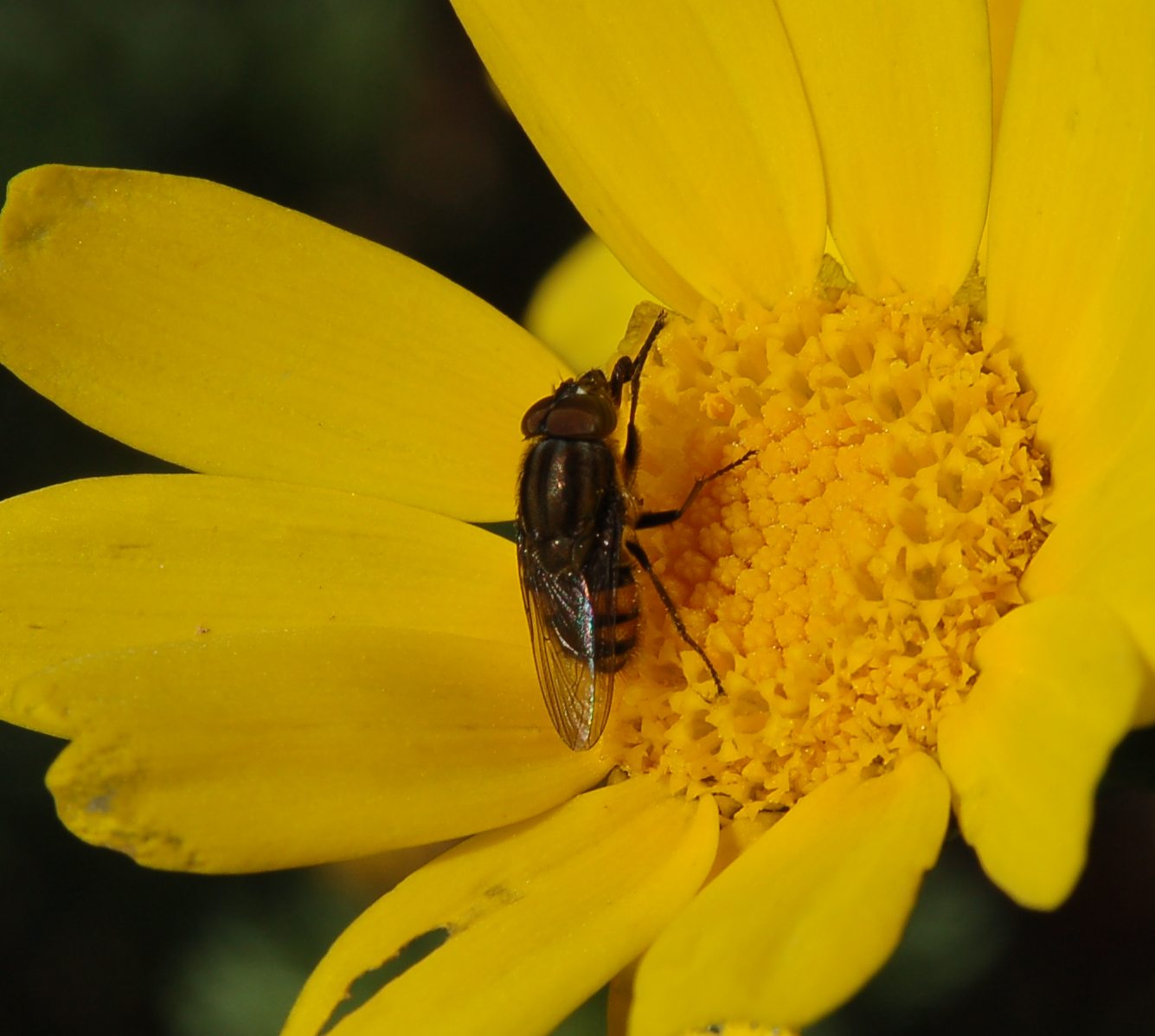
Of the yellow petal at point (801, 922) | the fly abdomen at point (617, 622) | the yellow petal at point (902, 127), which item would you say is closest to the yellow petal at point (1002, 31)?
the yellow petal at point (902, 127)

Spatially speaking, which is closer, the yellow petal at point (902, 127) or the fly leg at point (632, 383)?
the yellow petal at point (902, 127)

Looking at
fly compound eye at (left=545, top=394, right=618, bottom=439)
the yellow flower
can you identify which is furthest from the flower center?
fly compound eye at (left=545, top=394, right=618, bottom=439)

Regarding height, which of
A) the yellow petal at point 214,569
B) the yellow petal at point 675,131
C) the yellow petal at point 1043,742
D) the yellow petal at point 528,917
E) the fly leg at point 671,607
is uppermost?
the yellow petal at point 675,131

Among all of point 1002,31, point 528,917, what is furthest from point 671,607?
point 1002,31

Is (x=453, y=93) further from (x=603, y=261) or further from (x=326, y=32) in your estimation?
(x=603, y=261)

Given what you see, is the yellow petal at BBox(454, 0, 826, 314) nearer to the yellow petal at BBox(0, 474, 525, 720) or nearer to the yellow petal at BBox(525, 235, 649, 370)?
the yellow petal at BBox(525, 235, 649, 370)

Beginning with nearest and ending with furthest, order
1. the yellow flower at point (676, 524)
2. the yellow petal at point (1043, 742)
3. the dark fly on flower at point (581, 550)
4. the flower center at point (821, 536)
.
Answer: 1. the yellow petal at point (1043, 742)
2. the yellow flower at point (676, 524)
3. the flower center at point (821, 536)
4. the dark fly on flower at point (581, 550)

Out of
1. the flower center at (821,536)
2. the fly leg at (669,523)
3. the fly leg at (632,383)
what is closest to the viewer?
the flower center at (821,536)

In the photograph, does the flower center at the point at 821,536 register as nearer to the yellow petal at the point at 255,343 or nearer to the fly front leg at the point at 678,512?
the fly front leg at the point at 678,512
